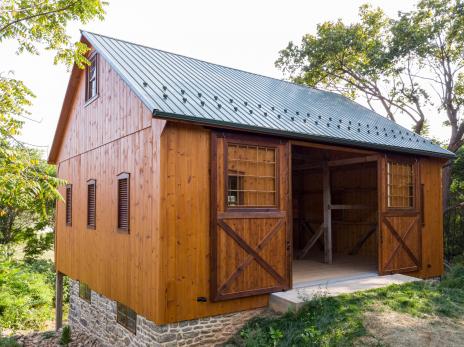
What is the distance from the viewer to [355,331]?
19.6 ft

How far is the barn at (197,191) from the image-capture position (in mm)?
6484

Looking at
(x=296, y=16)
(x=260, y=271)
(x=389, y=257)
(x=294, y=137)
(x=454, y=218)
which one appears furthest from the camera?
(x=296, y=16)

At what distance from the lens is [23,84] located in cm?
707

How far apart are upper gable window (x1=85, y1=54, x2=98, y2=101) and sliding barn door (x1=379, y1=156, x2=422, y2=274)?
23.3ft

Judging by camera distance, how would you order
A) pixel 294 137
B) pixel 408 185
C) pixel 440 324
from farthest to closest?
1. pixel 408 185
2. pixel 294 137
3. pixel 440 324

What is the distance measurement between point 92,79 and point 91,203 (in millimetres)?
3103

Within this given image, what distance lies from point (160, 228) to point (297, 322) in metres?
2.71

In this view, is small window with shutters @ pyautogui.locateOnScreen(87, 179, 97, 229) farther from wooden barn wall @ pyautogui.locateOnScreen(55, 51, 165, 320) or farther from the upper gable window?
the upper gable window

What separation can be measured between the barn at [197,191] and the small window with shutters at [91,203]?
0.08 m

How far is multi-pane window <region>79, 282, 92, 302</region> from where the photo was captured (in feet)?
33.0

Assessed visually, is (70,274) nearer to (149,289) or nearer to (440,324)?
(149,289)

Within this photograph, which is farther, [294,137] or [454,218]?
[454,218]

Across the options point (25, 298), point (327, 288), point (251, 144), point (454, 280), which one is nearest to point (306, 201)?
point (454, 280)

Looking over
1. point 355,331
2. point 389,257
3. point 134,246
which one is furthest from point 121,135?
point 389,257
